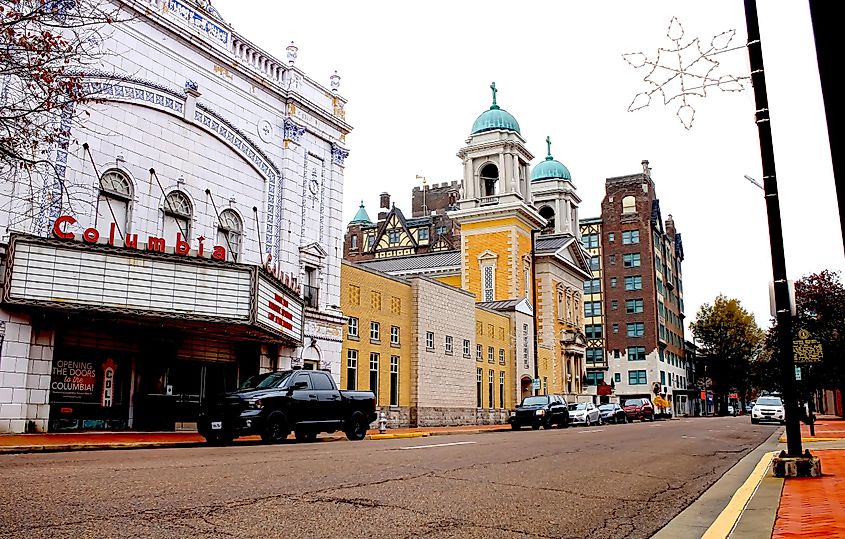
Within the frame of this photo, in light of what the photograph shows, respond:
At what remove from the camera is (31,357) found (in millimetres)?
21219

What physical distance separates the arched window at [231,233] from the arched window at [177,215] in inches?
57.6

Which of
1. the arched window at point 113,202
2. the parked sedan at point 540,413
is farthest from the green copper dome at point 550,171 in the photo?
the arched window at point 113,202

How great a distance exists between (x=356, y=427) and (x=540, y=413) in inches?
620

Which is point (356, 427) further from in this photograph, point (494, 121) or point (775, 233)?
point (494, 121)

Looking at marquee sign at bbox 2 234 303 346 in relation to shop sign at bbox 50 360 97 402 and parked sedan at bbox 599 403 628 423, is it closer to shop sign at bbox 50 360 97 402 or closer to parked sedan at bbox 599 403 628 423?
shop sign at bbox 50 360 97 402

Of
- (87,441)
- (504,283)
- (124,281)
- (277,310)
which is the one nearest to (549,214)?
(504,283)

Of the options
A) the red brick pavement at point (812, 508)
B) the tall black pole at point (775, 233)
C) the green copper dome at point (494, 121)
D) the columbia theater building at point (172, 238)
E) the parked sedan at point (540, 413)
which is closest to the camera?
the red brick pavement at point (812, 508)

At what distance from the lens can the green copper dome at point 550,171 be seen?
83375 mm

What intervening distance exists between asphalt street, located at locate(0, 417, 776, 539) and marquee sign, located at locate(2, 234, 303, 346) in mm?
9511

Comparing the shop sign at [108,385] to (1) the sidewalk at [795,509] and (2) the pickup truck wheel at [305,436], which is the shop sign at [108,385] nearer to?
(2) the pickup truck wheel at [305,436]

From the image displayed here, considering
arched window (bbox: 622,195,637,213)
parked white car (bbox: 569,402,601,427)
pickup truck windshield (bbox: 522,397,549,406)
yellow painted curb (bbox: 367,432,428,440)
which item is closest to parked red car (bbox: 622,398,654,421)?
parked white car (bbox: 569,402,601,427)

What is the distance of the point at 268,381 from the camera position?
2045 cm

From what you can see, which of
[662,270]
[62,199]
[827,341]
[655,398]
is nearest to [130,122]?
[62,199]

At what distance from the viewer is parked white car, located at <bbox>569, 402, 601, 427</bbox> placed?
140 ft
